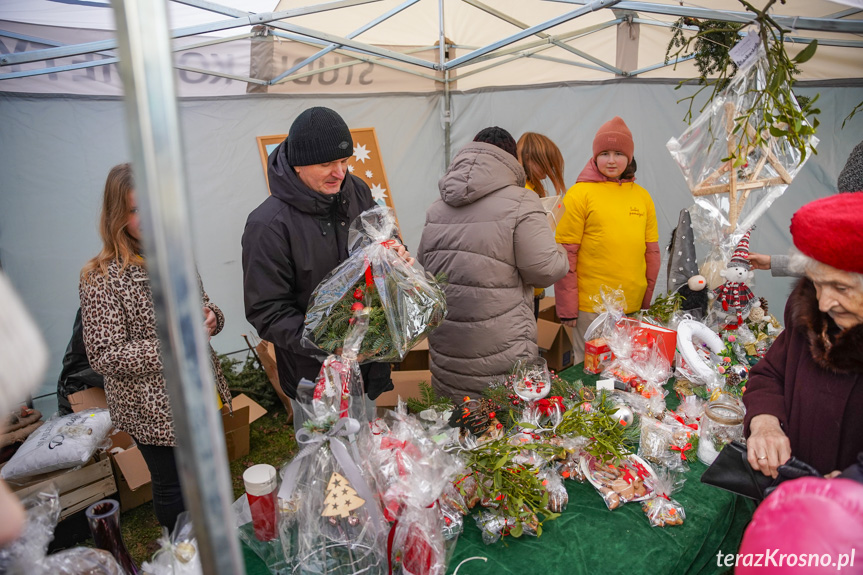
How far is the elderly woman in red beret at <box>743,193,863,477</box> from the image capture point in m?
1.35

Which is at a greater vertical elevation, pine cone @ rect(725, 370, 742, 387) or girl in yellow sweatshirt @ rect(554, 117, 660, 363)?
girl in yellow sweatshirt @ rect(554, 117, 660, 363)

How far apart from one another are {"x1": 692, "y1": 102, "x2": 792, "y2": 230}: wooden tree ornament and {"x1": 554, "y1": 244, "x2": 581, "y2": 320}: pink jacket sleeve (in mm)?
954

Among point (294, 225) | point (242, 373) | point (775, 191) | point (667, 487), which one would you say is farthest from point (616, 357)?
point (242, 373)

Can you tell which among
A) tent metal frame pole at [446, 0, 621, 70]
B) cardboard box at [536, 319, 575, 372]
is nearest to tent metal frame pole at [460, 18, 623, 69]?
tent metal frame pole at [446, 0, 621, 70]

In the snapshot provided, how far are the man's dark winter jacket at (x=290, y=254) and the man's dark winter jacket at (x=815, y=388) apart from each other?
4.91ft

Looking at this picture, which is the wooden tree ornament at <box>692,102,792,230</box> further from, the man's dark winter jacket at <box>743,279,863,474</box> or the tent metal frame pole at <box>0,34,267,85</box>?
the tent metal frame pole at <box>0,34,267,85</box>

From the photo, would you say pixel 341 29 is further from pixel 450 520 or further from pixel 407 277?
pixel 450 520

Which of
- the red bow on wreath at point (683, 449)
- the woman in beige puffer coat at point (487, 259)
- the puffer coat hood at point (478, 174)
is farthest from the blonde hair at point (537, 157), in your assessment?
the red bow on wreath at point (683, 449)

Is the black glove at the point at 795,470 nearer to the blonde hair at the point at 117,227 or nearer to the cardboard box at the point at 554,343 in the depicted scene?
the blonde hair at the point at 117,227

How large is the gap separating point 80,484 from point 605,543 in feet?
9.38

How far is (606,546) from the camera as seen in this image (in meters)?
1.50

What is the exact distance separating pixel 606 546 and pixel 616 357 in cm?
117

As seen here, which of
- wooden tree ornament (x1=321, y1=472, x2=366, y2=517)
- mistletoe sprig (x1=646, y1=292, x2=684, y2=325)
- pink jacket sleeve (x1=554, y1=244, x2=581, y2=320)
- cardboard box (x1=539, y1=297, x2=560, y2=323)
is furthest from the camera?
cardboard box (x1=539, y1=297, x2=560, y2=323)

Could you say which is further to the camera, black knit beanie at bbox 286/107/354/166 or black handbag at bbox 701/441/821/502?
black knit beanie at bbox 286/107/354/166
